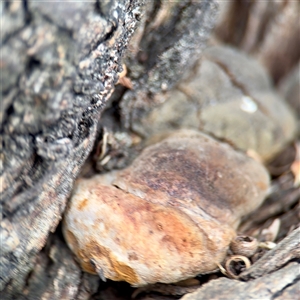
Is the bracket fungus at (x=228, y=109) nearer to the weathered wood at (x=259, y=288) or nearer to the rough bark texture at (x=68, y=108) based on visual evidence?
the rough bark texture at (x=68, y=108)

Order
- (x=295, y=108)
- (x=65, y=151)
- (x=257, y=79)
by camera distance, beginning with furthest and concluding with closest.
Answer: (x=295, y=108)
(x=257, y=79)
(x=65, y=151)

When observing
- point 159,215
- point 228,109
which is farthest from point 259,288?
point 228,109

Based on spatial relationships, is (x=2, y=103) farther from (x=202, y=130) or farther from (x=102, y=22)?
(x=202, y=130)

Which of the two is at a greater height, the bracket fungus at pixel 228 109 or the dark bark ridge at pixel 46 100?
the bracket fungus at pixel 228 109

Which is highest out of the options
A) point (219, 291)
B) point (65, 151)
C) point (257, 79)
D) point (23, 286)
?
point (257, 79)

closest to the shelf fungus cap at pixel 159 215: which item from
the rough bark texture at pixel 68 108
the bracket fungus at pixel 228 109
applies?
the rough bark texture at pixel 68 108

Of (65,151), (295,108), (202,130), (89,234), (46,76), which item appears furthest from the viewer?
(295,108)

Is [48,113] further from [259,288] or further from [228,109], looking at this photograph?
[228,109]

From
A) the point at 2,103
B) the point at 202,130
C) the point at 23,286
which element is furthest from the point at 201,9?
the point at 23,286
